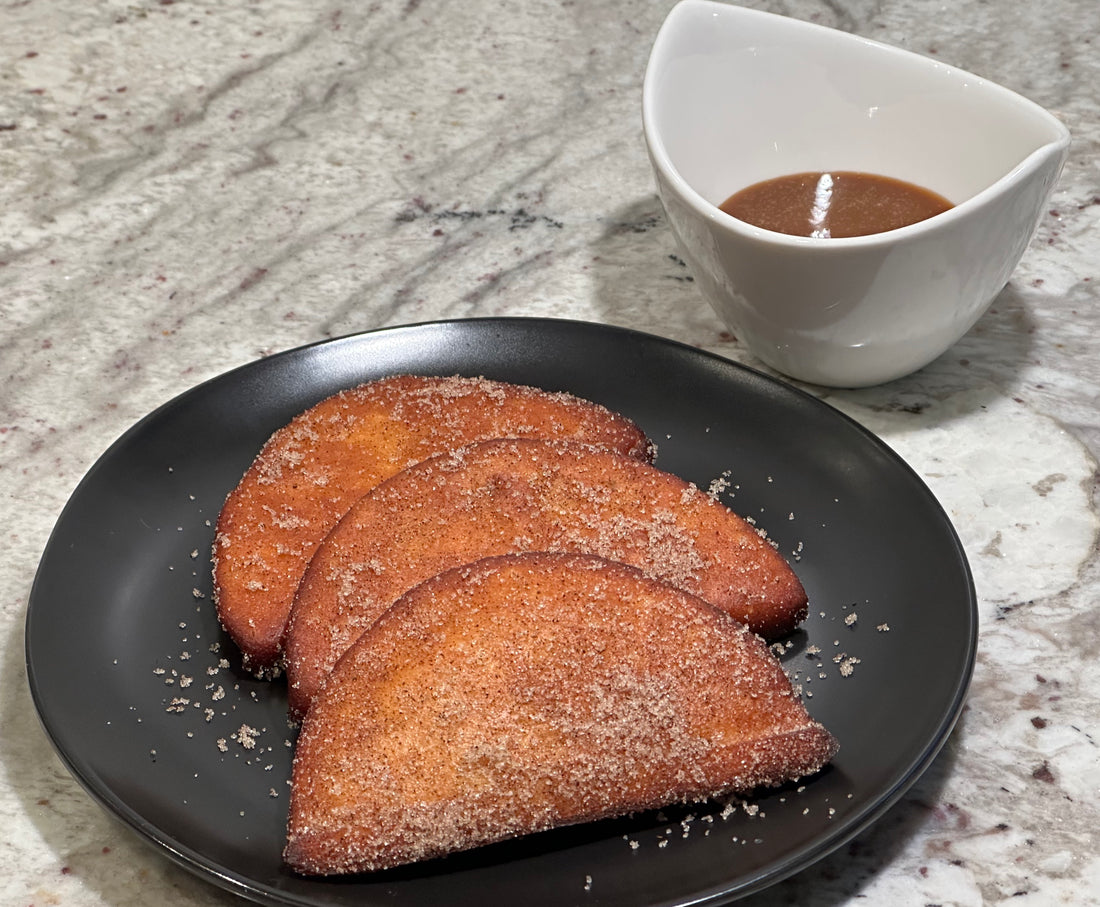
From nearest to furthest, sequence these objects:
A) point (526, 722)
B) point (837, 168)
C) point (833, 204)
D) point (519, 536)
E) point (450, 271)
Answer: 1. point (526, 722)
2. point (519, 536)
3. point (833, 204)
4. point (837, 168)
5. point (450, 271)

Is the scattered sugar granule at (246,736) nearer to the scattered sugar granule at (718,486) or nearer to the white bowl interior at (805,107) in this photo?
the scattered sugar granule at (718,486)

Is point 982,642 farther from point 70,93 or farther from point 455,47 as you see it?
point 70,93

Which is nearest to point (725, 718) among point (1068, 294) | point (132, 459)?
point (132, 459)

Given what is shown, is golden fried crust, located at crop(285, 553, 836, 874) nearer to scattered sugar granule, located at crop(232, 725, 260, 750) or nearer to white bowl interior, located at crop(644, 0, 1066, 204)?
scattered sugar granule, located at crop(232, 725, 260, 750)

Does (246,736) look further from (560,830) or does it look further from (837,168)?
(837,168)

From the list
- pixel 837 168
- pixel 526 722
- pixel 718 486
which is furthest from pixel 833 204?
pixel 526 722
